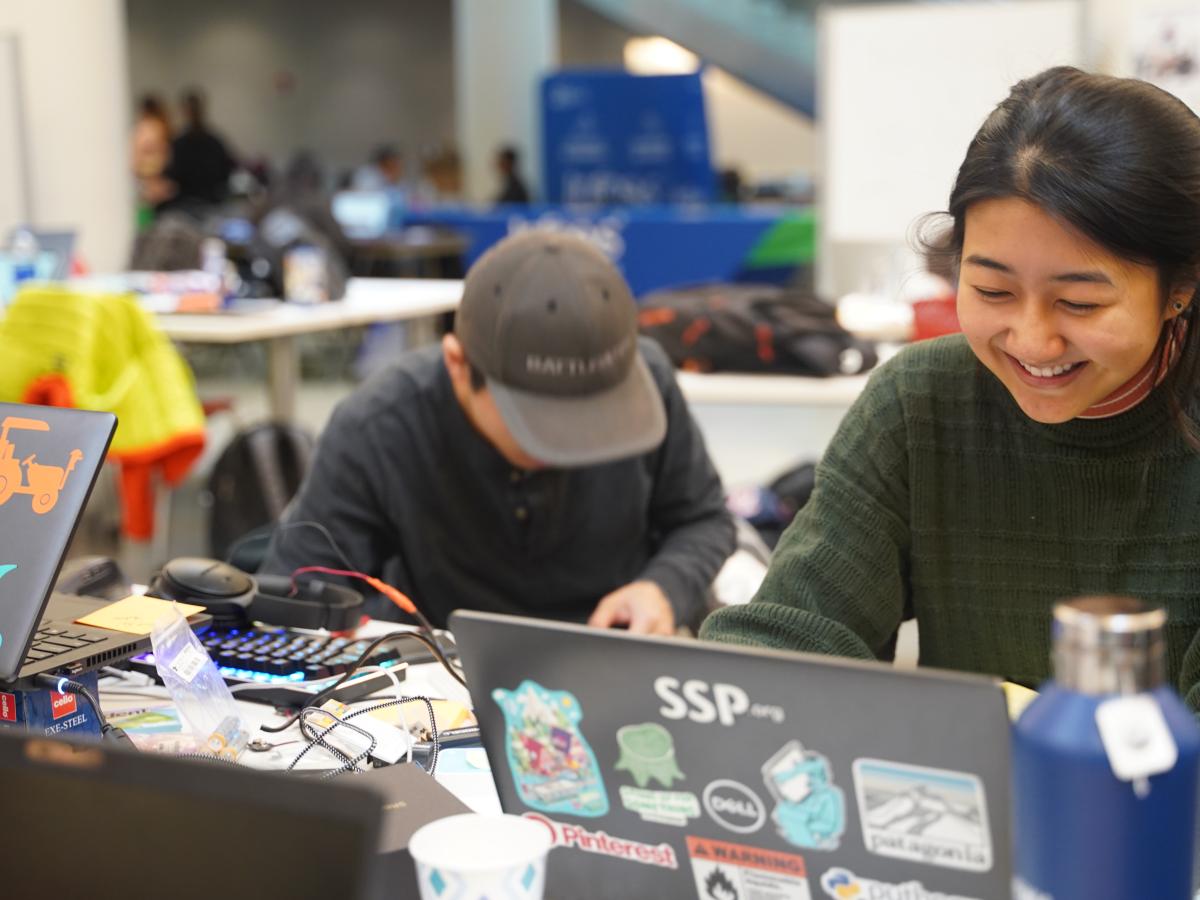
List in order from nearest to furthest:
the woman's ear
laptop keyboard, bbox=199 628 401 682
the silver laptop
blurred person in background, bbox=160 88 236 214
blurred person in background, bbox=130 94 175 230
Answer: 1. the silver laptop
2. the woman's ear
3. laptop keyboard, bbox=199 628 401 682
4. blurred person in background, bbox=130 94 175 230
5. blurred person in background, bbox=160 88 236 214

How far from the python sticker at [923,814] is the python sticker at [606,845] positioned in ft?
0.44

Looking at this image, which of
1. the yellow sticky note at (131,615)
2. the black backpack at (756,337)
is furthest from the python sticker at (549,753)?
the black backpack at (756,337)

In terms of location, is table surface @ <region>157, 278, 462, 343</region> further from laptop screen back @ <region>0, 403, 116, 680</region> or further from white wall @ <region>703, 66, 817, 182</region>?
white wall @ <region>703, 66, 817, 182</region>

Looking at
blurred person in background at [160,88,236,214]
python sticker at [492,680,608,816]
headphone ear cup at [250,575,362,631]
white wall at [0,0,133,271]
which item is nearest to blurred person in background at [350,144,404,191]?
blurred person in background at [160,88,236,214]

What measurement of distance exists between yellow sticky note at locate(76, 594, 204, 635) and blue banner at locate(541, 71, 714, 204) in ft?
28.6

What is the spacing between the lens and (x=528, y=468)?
6.32 ft

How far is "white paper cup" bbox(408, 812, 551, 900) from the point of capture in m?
0.79

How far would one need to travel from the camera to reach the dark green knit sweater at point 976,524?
138 centimetres

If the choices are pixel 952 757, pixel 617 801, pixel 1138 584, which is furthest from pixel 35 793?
pixel 1138 584

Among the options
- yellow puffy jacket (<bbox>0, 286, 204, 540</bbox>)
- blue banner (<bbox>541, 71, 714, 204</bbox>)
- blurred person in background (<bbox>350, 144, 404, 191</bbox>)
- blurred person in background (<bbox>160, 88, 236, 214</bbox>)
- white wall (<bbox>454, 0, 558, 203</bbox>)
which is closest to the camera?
yellow puffy jacket (<bbox>0, 286, 204, 540</bbox>)

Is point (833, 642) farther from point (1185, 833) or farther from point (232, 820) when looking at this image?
point (232, 820)

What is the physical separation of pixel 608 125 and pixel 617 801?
9671mm

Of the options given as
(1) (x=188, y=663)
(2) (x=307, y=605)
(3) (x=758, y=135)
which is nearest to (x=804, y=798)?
(1) (x=188, y=663)

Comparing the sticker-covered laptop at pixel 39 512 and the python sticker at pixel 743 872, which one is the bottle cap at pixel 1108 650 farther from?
the sticker-covered laptop at pixel 39 512
